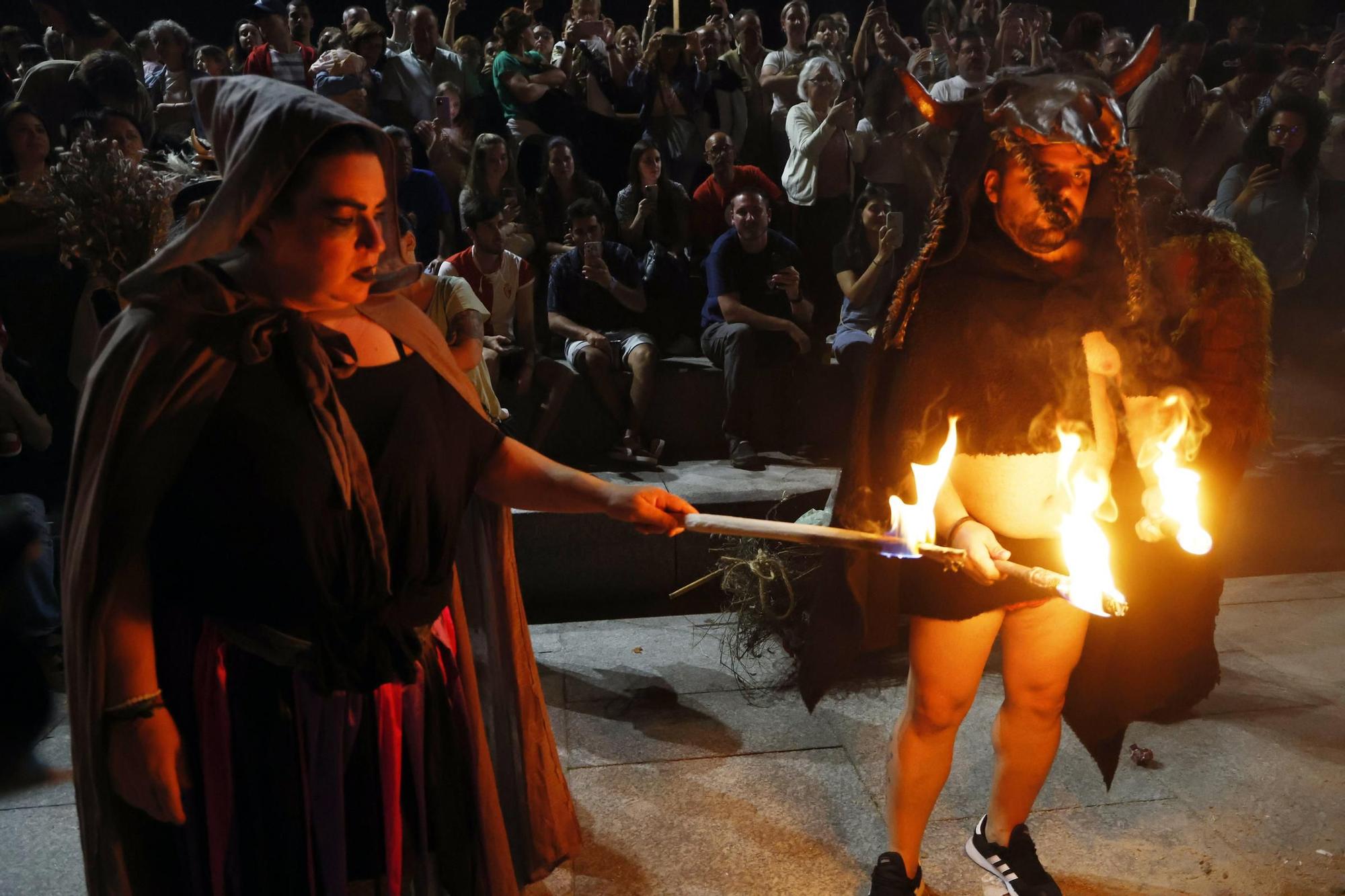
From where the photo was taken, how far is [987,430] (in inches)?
102

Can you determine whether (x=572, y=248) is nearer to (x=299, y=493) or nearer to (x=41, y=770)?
(x=41, y=770)

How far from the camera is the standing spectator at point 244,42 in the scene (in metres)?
8.10

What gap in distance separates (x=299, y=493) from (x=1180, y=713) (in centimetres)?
345

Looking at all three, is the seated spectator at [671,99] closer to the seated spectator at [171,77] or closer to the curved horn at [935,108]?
the seated spectator at [171,77]

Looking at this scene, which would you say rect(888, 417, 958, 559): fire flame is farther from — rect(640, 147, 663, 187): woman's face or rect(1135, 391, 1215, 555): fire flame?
rect(640, 147, 663, 187): woman's face

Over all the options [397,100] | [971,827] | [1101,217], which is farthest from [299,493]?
[397,100]

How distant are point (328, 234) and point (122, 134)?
192 inches

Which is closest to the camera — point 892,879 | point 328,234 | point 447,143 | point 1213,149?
point 328,234

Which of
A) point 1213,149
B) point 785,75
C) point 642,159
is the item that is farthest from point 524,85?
point 1213,149

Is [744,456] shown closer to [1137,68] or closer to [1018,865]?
[1018,865]

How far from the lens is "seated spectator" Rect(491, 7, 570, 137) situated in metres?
7.79

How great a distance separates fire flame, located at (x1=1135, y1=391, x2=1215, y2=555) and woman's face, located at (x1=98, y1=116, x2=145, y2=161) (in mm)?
5332

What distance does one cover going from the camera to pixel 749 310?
22.0ft

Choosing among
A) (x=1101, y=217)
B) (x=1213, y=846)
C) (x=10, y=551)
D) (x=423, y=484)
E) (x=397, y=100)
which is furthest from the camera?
(x=397, y=100)
